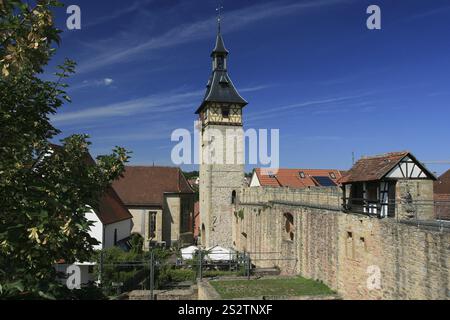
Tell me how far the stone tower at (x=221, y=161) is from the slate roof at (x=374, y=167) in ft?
67.5

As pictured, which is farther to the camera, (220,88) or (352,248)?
(220,88)

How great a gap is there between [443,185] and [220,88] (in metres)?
21.6

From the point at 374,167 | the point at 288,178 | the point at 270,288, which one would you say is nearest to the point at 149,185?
the point at 288,178

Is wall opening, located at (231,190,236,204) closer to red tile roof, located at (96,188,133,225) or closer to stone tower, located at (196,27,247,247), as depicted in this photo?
stone tower, located at (196,27,247,247)

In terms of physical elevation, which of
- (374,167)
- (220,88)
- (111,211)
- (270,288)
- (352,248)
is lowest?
(270,288)

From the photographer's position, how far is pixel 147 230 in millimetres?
40188

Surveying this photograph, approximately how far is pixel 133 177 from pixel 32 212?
3842cm

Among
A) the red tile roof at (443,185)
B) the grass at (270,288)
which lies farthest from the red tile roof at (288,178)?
the grass at (270,288)

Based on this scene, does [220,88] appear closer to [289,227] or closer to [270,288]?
[289,227]

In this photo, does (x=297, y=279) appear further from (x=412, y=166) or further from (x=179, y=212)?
(x=179, y=212)

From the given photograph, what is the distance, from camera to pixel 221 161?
3778 centimetres

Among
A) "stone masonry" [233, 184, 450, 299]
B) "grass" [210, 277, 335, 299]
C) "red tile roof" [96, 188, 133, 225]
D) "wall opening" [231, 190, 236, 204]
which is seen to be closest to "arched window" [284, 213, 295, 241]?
"stone masonry" [233, 184, 450, 299]

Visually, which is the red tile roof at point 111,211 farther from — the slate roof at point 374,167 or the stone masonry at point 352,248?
the slate roof at point 374,167
